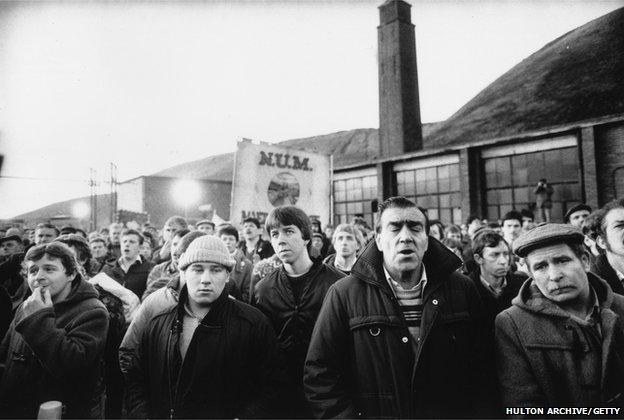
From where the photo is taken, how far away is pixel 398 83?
60.7 feet

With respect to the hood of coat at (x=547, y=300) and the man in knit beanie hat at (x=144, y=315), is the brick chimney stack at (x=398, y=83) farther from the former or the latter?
the man in knit beanie hat at (x=144, y=315)

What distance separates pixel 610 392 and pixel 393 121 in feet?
58.6

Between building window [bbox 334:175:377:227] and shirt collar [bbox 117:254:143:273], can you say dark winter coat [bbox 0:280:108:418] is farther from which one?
building window [bbox 334:175:377:227]

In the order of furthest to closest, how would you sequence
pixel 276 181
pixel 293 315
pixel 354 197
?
Result: 1. pixel 354 197
2. pixel 276 181
3. pixel 293 315

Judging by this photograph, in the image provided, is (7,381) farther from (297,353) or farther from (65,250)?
(297,353)

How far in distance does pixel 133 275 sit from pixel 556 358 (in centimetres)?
465

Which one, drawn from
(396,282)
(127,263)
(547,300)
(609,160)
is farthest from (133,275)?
(609,160)

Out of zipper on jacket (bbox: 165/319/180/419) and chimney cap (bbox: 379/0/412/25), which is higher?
chimney cap (bbox: 379/0/412/25)

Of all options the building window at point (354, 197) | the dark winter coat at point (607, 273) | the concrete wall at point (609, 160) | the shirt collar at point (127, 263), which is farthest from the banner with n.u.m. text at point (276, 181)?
the building window at point (354, 197)

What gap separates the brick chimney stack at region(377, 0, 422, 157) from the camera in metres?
18.4

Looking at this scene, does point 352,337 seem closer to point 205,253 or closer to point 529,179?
point 205,253

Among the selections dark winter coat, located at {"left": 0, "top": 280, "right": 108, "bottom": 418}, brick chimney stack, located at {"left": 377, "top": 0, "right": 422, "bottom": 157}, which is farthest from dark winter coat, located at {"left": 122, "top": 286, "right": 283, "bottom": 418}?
brick chimney stack, located at {"left": 377, "top": 0, "right": 422, "bottom": 157}

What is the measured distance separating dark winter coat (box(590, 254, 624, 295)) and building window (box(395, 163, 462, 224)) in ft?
41.5

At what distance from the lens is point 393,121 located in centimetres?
1864
